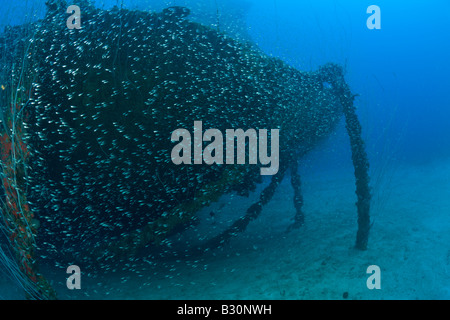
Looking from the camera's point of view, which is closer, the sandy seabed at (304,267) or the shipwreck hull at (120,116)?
the shipwreck hull at (120,116)

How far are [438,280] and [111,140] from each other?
7212 millimetres

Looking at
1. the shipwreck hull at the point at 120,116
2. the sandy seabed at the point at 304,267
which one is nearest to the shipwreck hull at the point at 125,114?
the shipwreck hull at the point at 120,116

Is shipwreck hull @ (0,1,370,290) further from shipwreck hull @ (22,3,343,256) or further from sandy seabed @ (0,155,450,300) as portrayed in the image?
sandy seabed @ (0,155,450,300)

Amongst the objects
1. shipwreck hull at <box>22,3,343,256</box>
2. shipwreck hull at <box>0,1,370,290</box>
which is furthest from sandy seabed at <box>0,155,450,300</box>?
shipwreck hull at <box>22,3,343,256</box>

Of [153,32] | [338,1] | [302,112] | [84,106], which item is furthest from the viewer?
[338,1]

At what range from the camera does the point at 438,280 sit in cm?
590

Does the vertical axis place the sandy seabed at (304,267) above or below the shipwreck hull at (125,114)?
below

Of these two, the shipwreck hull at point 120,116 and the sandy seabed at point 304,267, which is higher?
the shipwreck hull at point 120,116

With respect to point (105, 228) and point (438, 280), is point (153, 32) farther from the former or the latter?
point (438, 280)

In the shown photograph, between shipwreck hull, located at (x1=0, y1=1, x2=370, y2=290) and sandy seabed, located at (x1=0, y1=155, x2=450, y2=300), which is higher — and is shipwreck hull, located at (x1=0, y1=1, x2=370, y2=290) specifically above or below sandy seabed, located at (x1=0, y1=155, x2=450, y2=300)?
above

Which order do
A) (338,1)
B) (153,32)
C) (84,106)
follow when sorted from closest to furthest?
1. (84,106)
2. (153,32)
3. (338,1)

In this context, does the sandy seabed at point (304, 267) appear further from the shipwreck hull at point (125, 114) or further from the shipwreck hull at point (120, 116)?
the shipwreck hull at point (125, 114)
